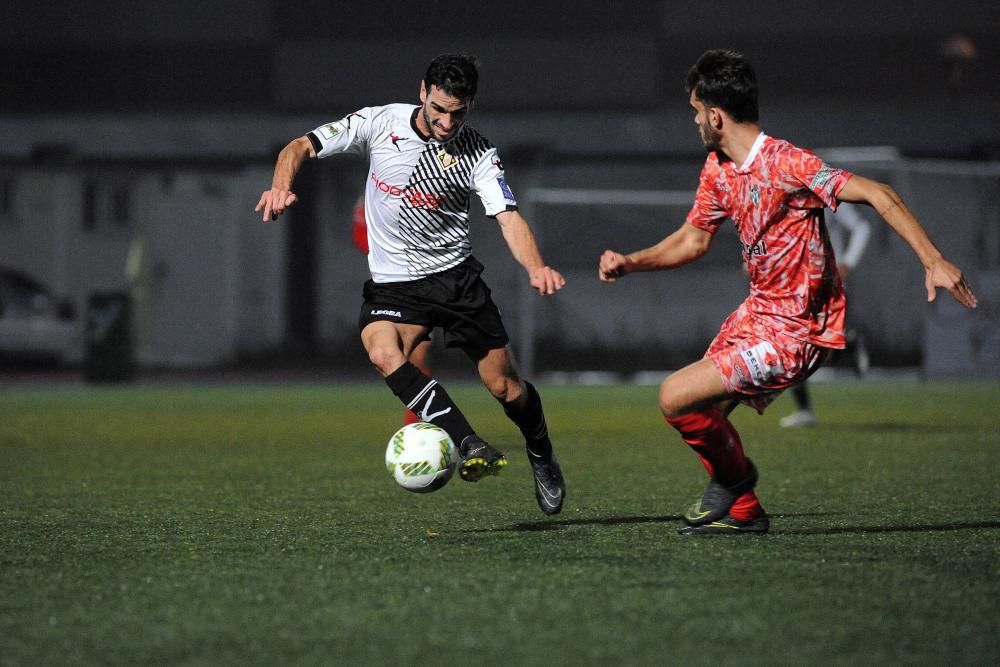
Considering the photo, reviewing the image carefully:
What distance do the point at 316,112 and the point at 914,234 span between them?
90.3 ft

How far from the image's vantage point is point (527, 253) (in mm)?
5836

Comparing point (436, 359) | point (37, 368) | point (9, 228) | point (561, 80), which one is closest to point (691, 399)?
point (436, 359)

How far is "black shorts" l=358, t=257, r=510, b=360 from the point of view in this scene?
19.9ft

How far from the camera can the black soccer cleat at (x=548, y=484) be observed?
604 centimetres

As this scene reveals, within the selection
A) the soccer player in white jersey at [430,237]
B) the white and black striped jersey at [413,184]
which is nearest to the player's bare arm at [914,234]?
the soccer player in white jersey at [430,237]

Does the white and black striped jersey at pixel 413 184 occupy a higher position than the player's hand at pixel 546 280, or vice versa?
the white and black striped jersey at pixel 413 184

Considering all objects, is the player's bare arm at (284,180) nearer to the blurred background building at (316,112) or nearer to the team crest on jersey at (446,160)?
the team crest on jersey at (446,160)

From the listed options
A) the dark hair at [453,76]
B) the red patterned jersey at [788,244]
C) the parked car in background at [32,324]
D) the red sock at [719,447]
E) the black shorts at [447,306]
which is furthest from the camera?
the parked car in background at [32,324]

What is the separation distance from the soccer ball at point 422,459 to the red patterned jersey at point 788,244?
1.30m

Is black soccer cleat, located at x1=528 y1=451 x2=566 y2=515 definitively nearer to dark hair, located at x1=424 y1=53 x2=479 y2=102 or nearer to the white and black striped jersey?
the white and black striped jersey

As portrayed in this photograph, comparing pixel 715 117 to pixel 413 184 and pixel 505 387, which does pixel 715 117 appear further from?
pixel 505 387

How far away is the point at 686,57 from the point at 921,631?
29136mm

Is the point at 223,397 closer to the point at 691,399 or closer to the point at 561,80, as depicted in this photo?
the point at 691,399

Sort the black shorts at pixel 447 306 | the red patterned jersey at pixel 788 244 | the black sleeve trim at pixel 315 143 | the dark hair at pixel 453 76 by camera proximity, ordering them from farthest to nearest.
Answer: the black shorts at pixel 447 306
the black sleeve trim at pixel 315 143
the dark hair at pixel 453 76
the red patterned jersey at pixel 788 244
